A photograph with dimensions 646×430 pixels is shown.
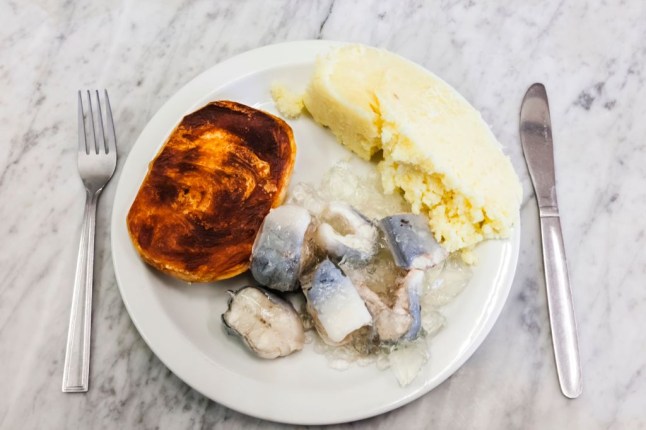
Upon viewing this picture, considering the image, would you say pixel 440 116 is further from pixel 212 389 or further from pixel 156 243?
pixel 212 389

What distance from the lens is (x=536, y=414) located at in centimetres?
173

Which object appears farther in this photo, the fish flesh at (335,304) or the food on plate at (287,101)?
the food on plate at (287,101)

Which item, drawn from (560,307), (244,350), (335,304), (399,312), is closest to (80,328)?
(244,350)

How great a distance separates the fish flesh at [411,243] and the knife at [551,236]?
1.37 feet

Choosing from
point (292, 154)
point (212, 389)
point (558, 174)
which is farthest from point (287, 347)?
point (558, 174)

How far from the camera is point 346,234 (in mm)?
1671

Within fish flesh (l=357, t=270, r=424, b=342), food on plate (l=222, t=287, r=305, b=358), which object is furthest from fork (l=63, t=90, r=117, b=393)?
fish flesh (l=357, t=270, r=424, b=342)

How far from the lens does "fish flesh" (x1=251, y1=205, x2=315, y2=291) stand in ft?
5.15

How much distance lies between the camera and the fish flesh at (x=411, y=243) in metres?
1.61

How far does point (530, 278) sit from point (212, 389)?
→ 104 cm

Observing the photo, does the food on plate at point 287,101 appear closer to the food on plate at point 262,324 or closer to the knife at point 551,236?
the food on plate at point 262,324

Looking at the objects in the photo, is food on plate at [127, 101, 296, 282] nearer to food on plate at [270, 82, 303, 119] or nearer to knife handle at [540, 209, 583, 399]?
food on plate at [270, 82, 303, 119]

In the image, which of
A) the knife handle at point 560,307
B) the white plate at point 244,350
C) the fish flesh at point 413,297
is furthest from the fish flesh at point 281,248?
the knife handle at point 560,307

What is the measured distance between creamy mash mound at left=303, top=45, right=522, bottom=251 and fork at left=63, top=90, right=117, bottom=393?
0.71 m
